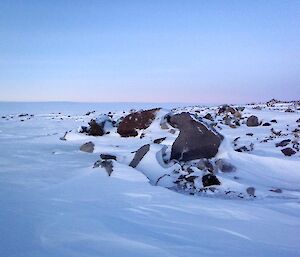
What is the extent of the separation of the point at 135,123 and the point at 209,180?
4.61 metres

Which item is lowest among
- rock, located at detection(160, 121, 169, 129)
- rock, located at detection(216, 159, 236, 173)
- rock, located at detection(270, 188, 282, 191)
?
rock, located at detection(270, 188, 282, 191)

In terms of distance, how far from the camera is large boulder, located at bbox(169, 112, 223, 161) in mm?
5281

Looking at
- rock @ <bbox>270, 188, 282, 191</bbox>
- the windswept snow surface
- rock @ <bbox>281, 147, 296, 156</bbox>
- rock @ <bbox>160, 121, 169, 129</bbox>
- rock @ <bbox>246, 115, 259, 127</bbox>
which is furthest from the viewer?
rock @ <bbox>246, 115, 259, 127</bbox>

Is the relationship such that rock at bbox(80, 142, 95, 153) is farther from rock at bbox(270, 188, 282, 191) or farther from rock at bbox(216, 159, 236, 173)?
rock at bbox(270, 188, 282, 191)

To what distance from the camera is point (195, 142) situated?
17.7 feet

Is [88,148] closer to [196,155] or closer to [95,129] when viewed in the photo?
[95,129]

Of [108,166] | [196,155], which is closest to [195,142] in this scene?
[196,155]

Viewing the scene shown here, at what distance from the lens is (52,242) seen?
2.25 metres

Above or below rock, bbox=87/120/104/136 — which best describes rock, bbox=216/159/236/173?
below

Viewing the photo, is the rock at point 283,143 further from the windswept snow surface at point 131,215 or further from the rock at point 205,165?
the rock at point 205,165

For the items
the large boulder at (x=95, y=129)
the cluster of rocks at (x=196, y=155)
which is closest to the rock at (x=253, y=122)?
the cluster of rocks at (x=196, y=155)

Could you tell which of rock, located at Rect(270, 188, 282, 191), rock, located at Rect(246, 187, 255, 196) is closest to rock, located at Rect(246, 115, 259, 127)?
rock, located at Rect(270, 188, 282, 191)

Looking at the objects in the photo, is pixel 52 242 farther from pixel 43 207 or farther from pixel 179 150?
pixel 179 150

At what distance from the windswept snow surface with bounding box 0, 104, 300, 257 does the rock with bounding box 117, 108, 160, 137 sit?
11.1ft
